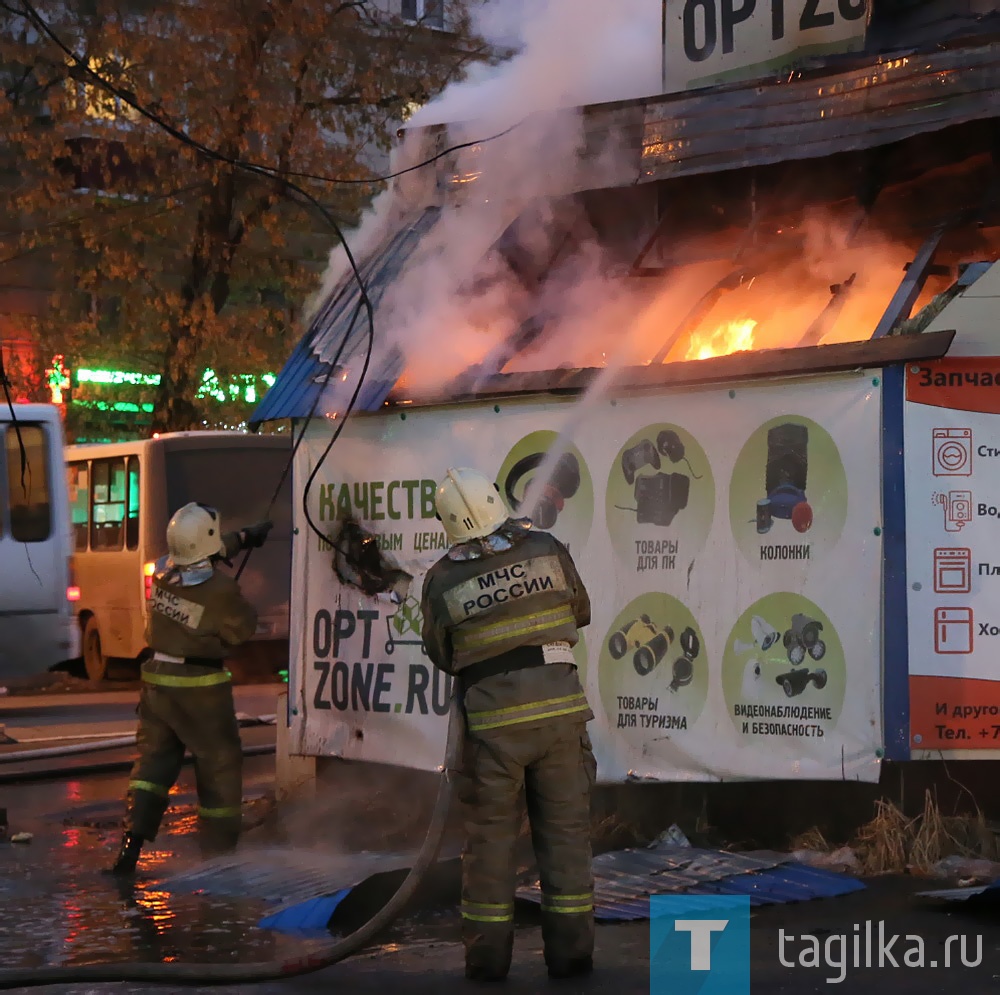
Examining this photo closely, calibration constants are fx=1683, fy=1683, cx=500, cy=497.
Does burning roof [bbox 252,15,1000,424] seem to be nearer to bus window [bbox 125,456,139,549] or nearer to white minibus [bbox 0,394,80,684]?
white minibus [bbox 0,394,80,684]

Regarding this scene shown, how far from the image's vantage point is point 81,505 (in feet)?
67.5

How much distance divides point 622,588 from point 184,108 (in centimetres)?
1428

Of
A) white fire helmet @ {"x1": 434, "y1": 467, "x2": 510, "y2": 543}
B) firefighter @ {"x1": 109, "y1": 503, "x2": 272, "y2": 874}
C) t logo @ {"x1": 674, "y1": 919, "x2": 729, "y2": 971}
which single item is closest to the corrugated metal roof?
firefighter @ {"x1": 109, "y1": 503, "x2": 272, "y2": 874}

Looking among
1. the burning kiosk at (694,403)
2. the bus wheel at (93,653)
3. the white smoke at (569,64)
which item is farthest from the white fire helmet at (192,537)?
the bus wheel at (93,653)

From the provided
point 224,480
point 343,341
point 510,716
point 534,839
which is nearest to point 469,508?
point 510,716

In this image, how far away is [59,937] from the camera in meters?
6.81

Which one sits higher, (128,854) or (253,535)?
(253,535)

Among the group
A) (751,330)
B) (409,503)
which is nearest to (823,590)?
(751,330)

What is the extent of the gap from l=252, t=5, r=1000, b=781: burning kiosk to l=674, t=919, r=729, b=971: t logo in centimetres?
122

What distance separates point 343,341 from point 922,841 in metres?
4.39

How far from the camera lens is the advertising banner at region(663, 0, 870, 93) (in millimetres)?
9125

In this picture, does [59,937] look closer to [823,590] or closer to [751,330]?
[823,590]

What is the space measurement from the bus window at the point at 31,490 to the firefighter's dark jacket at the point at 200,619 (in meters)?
7.12

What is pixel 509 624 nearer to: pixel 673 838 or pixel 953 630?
pixel 953 630
